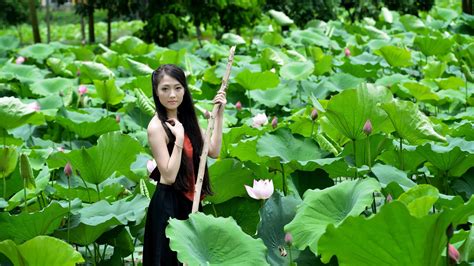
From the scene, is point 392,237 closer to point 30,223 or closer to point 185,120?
point 185,120

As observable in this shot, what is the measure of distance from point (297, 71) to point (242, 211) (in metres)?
2.41

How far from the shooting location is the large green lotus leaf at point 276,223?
6.47 feet

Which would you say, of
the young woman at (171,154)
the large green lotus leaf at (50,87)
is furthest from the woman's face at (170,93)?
the large green lotus leaf at (50,87)

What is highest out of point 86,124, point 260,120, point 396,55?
point 260,120

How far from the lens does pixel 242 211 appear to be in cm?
233

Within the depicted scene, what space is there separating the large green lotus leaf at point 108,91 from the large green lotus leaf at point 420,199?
2.28 m

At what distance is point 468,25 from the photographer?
27.7 ft

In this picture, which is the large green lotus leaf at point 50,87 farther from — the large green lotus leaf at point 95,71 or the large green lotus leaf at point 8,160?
the large green lotus leaf at point 8,160

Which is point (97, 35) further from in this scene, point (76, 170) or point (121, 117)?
point (76, 170)

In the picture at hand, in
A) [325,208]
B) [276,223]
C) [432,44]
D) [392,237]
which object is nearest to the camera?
[392,237]

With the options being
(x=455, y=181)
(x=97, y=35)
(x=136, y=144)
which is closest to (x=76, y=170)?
(x=136, y=144)

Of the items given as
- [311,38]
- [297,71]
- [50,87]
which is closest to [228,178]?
[297,71]

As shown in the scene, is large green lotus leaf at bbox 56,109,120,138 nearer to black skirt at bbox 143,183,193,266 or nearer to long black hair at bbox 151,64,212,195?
long black hair at bbox 151,64,212,195

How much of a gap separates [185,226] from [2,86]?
145 inches
